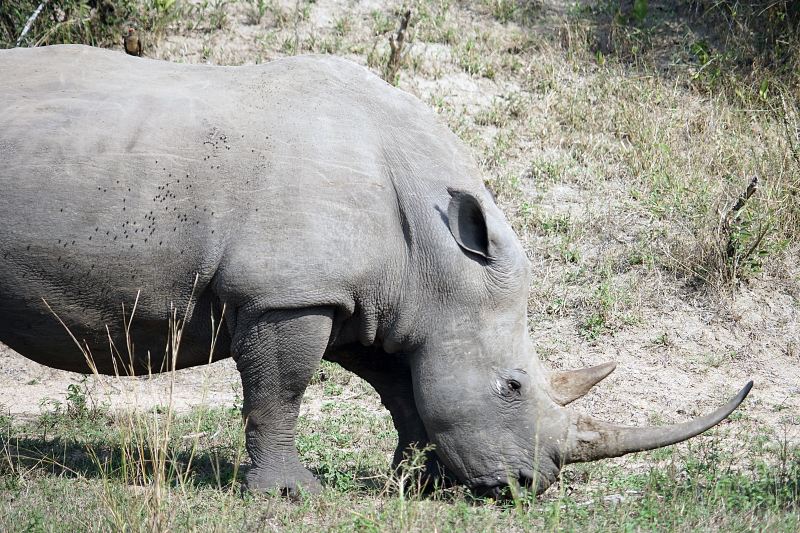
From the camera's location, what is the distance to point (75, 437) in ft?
23.8

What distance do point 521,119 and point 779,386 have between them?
4357 mm

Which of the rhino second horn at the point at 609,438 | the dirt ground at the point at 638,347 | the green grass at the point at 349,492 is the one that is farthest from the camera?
the dirt ground at the point at 638,347

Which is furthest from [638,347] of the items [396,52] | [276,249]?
[276,249]

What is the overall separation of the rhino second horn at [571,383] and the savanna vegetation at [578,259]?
56 centimetres

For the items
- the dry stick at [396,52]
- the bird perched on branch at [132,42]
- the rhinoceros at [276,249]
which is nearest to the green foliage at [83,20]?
the bird perched on branch at [132,42]

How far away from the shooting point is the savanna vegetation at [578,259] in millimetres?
5395

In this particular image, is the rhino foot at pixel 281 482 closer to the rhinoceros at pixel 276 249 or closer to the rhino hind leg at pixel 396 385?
the rhinoceros at pixel 276 249

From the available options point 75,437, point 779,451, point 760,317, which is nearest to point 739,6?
point 760,317

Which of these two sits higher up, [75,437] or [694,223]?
[694,223]

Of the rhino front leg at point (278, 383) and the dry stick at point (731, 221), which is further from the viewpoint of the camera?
the dry stick at point (731, 221)

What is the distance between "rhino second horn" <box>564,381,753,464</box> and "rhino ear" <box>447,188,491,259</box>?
1.05 metres

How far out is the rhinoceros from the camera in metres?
5.34

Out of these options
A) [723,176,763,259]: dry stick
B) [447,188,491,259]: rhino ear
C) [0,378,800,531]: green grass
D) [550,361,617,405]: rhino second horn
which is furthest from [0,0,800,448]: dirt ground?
[447,188,491,259]: rhino ear

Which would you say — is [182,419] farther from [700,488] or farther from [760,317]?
[760,317]
